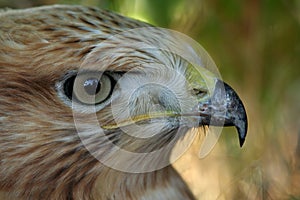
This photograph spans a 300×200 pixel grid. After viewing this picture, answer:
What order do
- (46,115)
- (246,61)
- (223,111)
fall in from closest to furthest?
(223,111)
(46,115)
(246,61)

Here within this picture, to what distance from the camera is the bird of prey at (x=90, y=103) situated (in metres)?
2.11

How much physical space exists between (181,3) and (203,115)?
1.14 meters

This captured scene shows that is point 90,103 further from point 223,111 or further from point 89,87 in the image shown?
point 223,111

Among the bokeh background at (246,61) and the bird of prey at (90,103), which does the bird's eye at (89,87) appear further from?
the bokeh background at (246,61)

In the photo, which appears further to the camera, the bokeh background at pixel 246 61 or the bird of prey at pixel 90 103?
the bokeh background at pixel 246 61

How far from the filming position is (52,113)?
2.16 meters

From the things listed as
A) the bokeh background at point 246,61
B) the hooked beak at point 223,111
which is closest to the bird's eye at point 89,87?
the hooked beak at point 223,111

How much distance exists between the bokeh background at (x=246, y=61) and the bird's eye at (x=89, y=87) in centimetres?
80

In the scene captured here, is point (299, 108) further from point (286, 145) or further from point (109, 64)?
point (109, 64)

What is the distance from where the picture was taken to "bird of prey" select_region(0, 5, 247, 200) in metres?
2.11

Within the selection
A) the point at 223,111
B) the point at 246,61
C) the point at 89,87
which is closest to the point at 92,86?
the point at 89,87

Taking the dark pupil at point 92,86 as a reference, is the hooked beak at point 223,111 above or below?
below

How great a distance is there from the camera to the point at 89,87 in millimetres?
2121

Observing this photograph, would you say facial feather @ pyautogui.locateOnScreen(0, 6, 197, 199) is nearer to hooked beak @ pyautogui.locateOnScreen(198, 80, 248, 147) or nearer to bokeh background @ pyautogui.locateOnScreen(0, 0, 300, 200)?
hooked beak @ pyautogui.locateOnScreen(198, 80, 248, 147)
